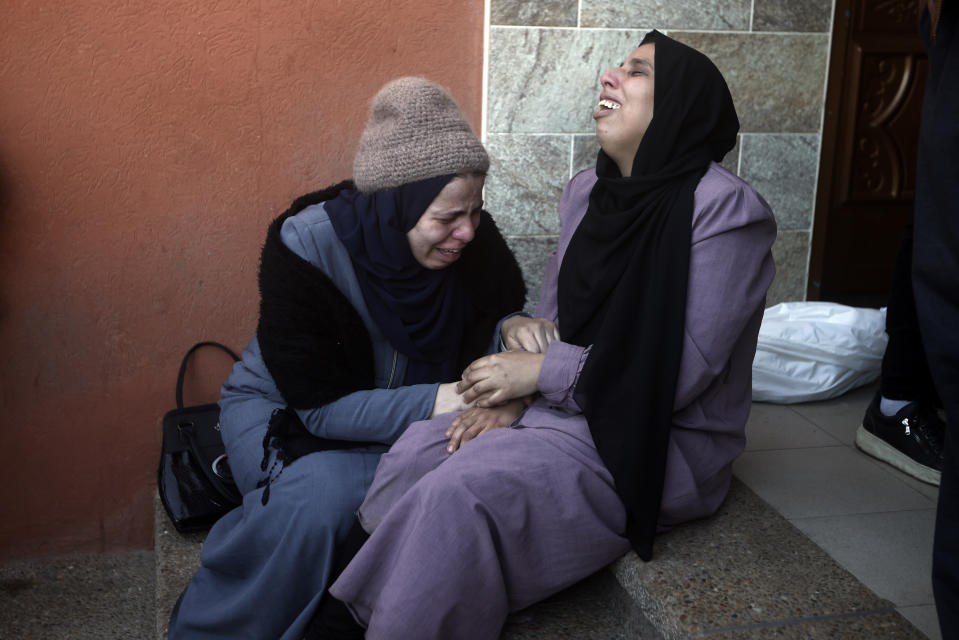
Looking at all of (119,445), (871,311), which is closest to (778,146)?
(871,311)

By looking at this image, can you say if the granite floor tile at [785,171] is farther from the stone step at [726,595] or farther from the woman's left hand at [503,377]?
the woman's left hand at [503,377]

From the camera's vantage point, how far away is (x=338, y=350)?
7.98 feet

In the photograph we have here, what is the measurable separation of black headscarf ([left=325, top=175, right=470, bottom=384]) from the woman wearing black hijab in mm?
251

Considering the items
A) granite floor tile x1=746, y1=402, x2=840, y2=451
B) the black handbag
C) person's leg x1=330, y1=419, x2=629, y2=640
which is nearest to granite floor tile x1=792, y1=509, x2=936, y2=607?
granite floor tile x1=746, y1=402, x2=840, y2=451

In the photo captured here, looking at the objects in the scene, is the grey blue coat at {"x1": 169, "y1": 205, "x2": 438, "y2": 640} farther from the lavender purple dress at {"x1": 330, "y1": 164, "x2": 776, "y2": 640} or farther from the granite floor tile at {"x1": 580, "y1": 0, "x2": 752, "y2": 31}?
the granite floor tile at {"x1": 580, "y1": 0, "x2": 752, "y2": 31}

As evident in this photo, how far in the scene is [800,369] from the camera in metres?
3.45

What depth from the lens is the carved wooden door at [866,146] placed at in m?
3.55

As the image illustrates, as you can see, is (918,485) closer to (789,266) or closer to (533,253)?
(789,266)

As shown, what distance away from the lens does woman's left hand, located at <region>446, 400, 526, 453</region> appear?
7.40 feet

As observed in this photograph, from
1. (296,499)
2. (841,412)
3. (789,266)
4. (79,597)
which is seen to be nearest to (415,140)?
(296,499)

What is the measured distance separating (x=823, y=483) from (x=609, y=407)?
1.05 meters

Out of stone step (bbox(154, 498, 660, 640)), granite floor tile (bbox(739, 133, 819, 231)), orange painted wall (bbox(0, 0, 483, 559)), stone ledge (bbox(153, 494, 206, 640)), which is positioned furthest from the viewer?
granite floor tile (bbox(739, 133, 819, 231))

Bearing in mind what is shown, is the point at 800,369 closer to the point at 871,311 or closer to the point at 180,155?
the point at 871,311

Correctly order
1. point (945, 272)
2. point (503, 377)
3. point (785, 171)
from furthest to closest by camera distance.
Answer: point (785, 171) → point (503, 377) → point (945, 272)
